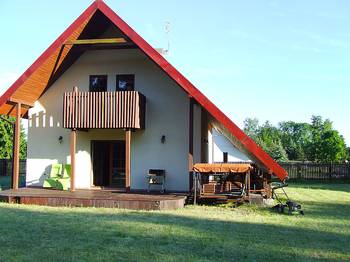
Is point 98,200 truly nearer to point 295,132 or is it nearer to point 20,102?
point 20,102

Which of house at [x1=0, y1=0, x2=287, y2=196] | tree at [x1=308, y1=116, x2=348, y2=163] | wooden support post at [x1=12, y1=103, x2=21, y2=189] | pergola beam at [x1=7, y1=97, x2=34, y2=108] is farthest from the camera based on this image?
tree at [x1=308, y1=116, x2=348, y2=163]

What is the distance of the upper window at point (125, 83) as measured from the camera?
50.0 feet

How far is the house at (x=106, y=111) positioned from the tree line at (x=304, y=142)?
28.9 meters

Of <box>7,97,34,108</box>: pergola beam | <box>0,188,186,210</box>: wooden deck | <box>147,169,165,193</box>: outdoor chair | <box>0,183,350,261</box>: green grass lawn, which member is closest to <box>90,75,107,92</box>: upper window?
<box>7,97,34,108</box>: pergola beam

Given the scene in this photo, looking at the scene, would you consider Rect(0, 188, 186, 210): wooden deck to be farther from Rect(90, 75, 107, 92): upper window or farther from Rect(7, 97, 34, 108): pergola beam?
Rect(90, 75, 107, 92): upper window

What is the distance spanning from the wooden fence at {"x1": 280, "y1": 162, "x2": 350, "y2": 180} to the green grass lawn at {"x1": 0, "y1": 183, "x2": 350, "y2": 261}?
17.7 m

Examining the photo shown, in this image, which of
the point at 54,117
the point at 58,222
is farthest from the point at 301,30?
the point at 58,222

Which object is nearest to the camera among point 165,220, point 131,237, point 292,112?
point 131,237

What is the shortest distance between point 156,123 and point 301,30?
7360 millimetres

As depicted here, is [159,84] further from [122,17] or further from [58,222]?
[58,222]

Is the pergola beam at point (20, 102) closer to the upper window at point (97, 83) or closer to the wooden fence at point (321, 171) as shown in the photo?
the upper window at point (97, 83)

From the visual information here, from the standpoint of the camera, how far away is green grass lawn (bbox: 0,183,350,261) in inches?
240

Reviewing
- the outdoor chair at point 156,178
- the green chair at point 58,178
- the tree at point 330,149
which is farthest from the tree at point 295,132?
the green chair at point 58,178

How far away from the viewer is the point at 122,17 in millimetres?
13039
